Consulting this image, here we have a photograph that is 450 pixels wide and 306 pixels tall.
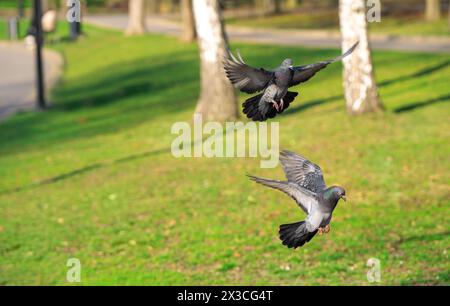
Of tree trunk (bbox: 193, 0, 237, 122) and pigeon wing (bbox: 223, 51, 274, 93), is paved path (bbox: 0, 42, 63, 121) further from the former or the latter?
pigeon wing (bbox: 223, 51, 274, 93)

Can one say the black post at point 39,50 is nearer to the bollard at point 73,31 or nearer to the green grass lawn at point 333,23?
the green grass lawn at point 333,23

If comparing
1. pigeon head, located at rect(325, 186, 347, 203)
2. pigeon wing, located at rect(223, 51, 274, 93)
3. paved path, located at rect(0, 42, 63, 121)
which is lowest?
paved path, located at rect(0, 42, 63, 121)

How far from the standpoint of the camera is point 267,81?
11.1ft

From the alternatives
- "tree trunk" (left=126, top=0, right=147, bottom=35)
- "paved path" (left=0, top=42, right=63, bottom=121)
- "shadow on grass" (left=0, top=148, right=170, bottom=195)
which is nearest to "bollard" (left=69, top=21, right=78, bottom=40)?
"paved path" (left=0, top=42, right=63, bottom=121)

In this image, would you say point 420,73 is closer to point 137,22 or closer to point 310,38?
point 310,38

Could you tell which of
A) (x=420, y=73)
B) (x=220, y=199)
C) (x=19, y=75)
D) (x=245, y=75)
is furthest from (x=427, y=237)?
(x=19, y=75)

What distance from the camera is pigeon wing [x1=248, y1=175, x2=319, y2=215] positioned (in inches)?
132

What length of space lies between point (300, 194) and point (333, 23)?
4131cm

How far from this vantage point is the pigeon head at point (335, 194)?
→ 3.29 metres

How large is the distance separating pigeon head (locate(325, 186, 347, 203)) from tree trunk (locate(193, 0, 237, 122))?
15.0 meters

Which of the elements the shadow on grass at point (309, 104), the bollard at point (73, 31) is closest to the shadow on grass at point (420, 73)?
the shadow on grass at point (309, 104)

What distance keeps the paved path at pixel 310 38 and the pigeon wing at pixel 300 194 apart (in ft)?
84.3
